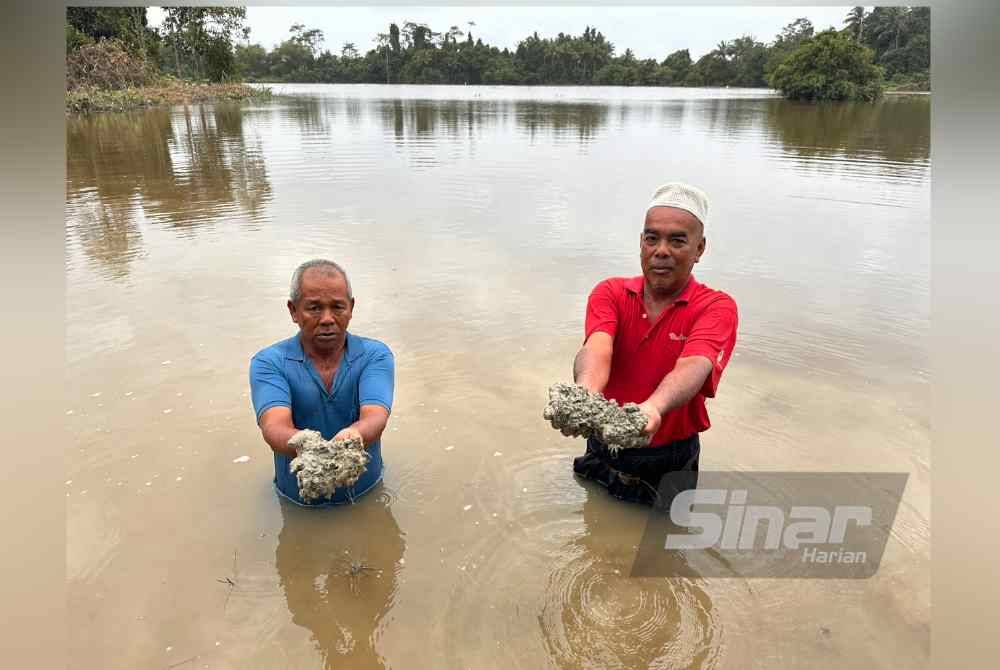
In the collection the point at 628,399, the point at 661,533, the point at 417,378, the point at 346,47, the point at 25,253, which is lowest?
the point at 661,533

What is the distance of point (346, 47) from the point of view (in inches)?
4139

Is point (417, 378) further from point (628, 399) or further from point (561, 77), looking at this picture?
point (561, 77)

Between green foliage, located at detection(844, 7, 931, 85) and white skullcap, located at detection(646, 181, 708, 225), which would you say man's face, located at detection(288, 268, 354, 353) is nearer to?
white skullcap, located at detection(646, 181, 708, 225)

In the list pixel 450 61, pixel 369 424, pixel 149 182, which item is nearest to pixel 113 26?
pixel 149 182

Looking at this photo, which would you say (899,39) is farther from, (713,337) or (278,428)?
(278,428)

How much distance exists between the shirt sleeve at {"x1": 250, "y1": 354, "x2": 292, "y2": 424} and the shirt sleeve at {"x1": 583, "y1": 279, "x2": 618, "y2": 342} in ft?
4.59

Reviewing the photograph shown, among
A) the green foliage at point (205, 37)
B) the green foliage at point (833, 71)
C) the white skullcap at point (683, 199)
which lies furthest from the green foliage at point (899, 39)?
the white skullcap at point (683, 199)

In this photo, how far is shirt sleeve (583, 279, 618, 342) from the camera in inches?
122

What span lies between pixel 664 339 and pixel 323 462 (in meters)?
1.60

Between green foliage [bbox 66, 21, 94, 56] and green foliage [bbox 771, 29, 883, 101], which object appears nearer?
green foliage [bbox 66, 21, 94, 56]

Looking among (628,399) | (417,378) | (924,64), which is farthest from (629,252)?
(924,64)

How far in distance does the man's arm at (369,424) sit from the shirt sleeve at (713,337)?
4.43 feet

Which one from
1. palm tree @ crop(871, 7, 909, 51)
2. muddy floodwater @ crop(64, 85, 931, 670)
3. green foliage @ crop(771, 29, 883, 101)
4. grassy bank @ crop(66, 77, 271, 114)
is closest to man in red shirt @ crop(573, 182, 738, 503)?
muddy floodwater @ crop(64, 85, 931, 670)

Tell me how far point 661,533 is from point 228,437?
2.56 meters
